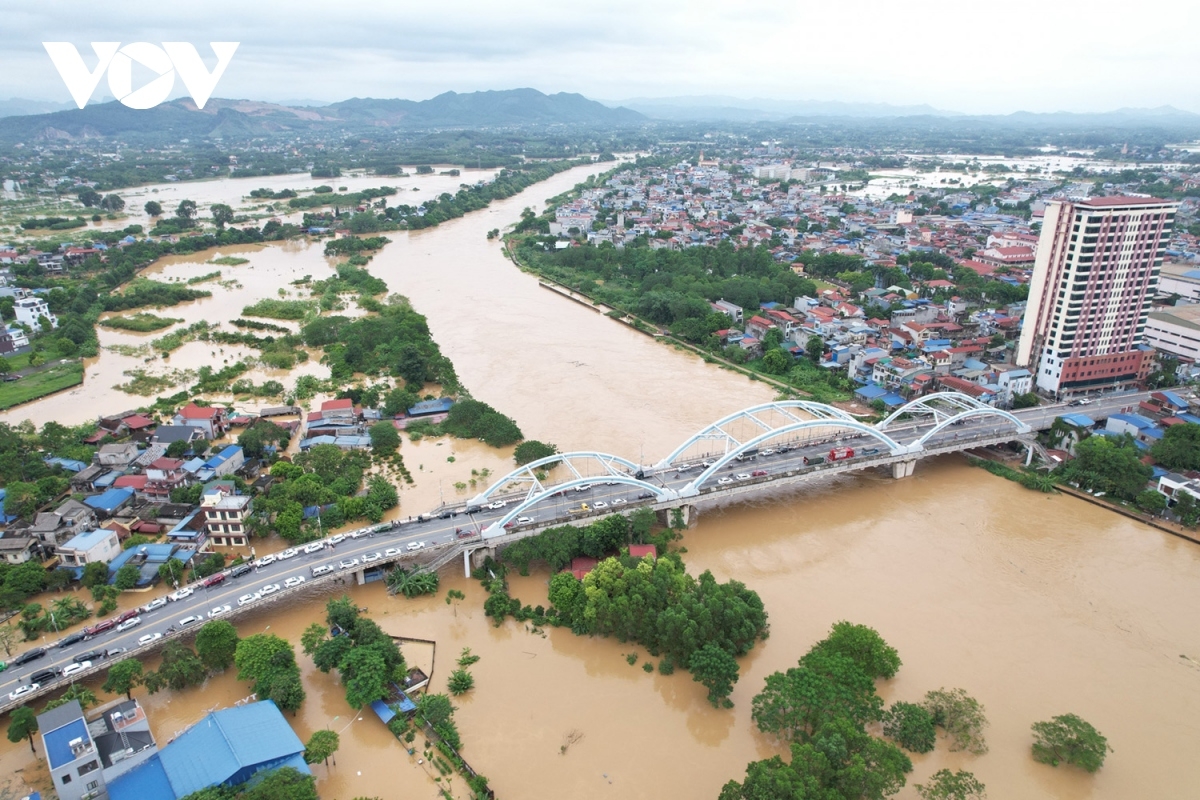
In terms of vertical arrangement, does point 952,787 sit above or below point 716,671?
below

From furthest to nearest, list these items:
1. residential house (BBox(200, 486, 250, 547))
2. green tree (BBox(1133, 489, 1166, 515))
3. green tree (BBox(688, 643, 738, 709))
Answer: green tree (BBox(1133, 489, 1166, 515)), residential house (BBox(200, 486, 250, 547)), green tree (BBox(688, 643, 738, 709))

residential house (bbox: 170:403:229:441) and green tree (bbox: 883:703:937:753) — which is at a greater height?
residential house (bbox: 170:403:229:441)

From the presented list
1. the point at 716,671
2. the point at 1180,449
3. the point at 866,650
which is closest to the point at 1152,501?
the point at 1180,449

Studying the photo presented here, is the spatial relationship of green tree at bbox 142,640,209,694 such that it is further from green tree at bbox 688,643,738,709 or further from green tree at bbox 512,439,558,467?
green tree at bbox 512,439,558,467

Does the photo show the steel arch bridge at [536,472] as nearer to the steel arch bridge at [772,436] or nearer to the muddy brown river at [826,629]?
the steel arch bridge at [772,436]

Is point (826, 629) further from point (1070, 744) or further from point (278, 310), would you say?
point (278, 310)

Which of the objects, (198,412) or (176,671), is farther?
(198,412)

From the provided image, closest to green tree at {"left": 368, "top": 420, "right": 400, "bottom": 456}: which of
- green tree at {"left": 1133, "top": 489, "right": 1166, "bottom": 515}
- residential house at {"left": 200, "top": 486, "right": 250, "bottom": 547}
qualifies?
residential house at {"left": 200, "top": 486, "right": 250, "bottom": 547}

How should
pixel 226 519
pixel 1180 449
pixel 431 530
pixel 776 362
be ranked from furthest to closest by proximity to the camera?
1. pixel 776 362
2. pixel 1180 449
3. pixel 226 519
4. pixel 431 530
